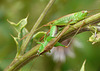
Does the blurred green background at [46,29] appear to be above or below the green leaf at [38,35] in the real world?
below

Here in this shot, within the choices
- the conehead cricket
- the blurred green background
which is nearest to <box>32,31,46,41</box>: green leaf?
the conehead cricket

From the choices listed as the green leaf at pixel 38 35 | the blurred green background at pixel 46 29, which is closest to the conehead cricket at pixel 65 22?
the green leaf at pixel 38 35

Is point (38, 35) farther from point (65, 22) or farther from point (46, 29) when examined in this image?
point (46, 29)

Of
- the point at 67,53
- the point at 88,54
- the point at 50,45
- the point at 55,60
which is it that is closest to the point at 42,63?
the point at 55,60

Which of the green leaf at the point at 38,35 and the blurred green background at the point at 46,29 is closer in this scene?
the green leaf at the point at 38,35

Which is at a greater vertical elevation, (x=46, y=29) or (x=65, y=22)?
(x=65, y=22)

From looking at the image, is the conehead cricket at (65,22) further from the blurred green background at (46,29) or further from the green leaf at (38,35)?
the blurred green background at (46,29)

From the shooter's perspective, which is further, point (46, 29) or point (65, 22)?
point (46, 29)

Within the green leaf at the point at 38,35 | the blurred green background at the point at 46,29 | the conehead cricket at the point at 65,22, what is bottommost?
the blurred green background at the point at 46,29

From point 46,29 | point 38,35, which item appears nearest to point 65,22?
point 38,35
